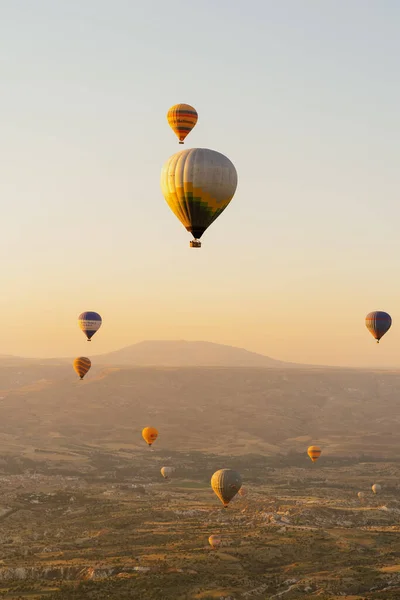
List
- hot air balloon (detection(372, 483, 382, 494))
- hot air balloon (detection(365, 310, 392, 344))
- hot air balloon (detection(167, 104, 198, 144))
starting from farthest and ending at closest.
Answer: hot air balloon (detection(372, 483, 382, 494))
hot air balloon (detection(365, 310, 392, 344))
hot air balloon (detection(167, 104, 198, 144))

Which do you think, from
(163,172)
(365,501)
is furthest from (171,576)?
(365,501)

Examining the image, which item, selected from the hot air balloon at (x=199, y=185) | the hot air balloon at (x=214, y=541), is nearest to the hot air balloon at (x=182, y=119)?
the hot air balloon at (x=199, y=185)

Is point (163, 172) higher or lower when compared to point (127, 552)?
higher

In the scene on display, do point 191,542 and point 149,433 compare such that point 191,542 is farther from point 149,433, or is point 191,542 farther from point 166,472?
point 166,472

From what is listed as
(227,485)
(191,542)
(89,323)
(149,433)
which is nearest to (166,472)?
(149,433)

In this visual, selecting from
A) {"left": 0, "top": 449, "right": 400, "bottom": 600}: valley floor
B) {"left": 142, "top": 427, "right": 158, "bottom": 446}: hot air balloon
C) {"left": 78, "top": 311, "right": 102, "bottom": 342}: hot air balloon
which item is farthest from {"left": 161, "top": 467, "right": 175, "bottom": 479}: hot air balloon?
{"left": 78, "top": 311, "right": 102, "bottom": 342}: hot air balloon

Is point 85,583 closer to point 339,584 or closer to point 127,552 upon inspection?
point 127,552

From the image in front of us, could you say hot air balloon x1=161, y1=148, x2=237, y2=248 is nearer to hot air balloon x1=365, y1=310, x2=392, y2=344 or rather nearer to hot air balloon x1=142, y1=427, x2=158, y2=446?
hot air balloon x1=365, y1=310, x2=392, y2=344
